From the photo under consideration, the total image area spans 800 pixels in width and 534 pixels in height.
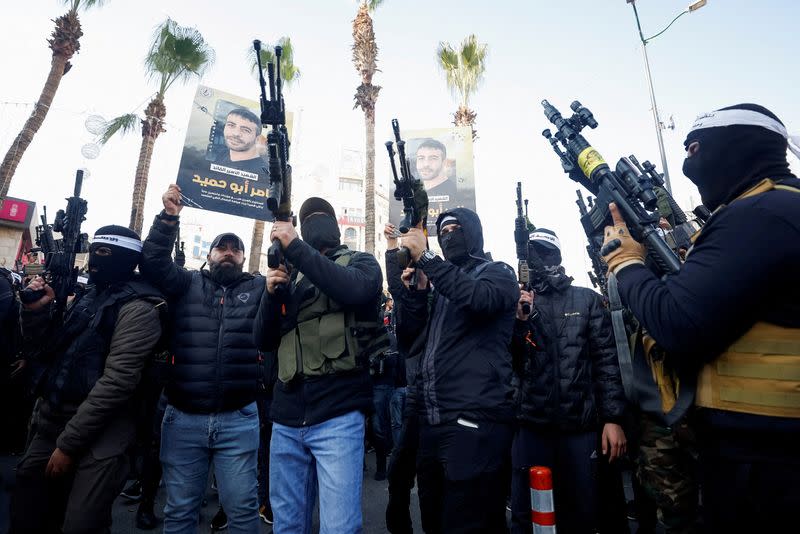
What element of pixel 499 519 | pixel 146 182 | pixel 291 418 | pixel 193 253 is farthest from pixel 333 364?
pixel 193 253

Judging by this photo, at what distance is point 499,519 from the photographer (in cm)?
215

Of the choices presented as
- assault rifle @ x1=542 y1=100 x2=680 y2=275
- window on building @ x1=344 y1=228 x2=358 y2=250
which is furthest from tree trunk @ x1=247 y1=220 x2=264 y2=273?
window on building @ x1=344 y1=228 x2=358 y2=250

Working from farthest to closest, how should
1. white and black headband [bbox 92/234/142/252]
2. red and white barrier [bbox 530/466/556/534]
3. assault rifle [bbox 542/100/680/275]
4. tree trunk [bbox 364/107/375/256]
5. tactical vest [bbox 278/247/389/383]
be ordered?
tree trunk [bbox 364/107/375/256] → white and black headband [bbox 92/234/142/252] → tactical vest [bbox 278/247/389/383] → red and white barrier [bbox 530/466/556/534] → assault rifle [bbox 542/100/680/275]

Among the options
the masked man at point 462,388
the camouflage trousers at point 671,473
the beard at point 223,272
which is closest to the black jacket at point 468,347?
the masked man at point 462,388

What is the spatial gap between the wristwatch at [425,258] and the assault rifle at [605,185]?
84 centimetres

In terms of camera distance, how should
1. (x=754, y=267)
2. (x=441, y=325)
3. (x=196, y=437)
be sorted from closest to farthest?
(x=754, y=267)
(x=441, y=325)
(x=196, y=437)

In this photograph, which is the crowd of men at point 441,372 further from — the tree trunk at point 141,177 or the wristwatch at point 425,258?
the tree trunk at point 141,177

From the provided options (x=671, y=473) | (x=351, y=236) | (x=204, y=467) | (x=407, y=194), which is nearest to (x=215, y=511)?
(x=204, y=467)

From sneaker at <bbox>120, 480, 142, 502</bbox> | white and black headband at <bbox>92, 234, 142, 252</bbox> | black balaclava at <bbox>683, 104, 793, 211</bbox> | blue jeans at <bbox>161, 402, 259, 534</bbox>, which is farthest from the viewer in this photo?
sneaker at <bbox>120, 480, 142, 502</bbox>

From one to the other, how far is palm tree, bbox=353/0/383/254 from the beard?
11.7 meters

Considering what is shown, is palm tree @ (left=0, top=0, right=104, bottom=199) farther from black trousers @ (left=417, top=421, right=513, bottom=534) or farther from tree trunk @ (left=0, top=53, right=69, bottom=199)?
black trousers @ (left=417, top=421, right=513, bottom=534)

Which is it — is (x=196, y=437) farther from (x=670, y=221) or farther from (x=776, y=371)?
(x=670, y=221)

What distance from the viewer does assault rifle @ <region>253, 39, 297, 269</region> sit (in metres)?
2.33

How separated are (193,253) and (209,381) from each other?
3390 inches
